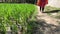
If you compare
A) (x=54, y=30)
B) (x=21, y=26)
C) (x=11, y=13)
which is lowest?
(x=54, y=30)

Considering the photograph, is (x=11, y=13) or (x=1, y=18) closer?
(x=1, y=18)

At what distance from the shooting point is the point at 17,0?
17688 mm

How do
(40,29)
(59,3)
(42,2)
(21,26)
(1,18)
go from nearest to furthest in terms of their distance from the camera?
(1,18) → (21,26) → (40,29) → (42,2) → (59,3)

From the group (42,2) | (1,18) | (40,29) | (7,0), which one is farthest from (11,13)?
(7,0)

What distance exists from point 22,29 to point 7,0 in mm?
11386

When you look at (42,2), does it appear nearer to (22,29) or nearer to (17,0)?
(17,0)

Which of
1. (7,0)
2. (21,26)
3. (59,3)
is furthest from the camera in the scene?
(7,0)

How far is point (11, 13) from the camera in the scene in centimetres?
549

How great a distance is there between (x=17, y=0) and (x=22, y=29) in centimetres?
1154

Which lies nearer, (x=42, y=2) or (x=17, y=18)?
(x=17, y=18)

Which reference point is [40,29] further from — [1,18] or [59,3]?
[59,3]

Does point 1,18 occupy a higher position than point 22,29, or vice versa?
point 1,18

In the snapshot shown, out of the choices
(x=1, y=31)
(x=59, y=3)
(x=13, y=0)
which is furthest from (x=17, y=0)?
(x=1, y=31)

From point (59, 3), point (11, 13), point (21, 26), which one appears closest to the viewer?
point (11, 13)
